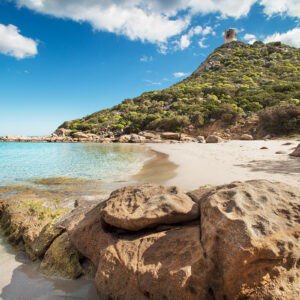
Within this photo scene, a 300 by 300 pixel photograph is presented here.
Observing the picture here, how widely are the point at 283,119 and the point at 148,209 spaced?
84.1 feet

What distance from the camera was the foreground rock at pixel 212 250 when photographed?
1.42 meters

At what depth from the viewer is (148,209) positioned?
2148mm

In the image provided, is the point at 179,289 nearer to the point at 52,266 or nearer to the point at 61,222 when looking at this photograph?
the point at 52,266

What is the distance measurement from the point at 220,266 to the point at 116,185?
5.41m

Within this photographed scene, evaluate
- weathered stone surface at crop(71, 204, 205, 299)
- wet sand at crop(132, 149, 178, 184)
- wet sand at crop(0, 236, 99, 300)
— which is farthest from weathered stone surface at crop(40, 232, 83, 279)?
wet sand at crop(132, 149, 178, 184)

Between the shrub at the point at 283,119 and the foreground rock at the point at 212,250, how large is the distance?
24410mm

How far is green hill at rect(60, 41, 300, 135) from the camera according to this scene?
89.9 ft

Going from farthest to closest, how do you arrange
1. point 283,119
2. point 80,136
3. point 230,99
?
point 80,136 < point 230,99 < point 283,119

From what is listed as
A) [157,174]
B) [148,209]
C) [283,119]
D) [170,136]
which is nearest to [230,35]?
[170,136]

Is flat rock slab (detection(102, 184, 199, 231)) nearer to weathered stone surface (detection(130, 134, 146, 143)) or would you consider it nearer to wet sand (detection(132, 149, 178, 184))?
wet sand (detection(132, 149, 178, 184))

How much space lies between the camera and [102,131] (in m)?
39.6

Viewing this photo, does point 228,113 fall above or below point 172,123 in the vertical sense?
above

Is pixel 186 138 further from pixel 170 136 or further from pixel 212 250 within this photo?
pixel 212 250

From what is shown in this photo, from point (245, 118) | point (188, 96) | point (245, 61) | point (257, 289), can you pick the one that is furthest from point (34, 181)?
point (245, 61)
